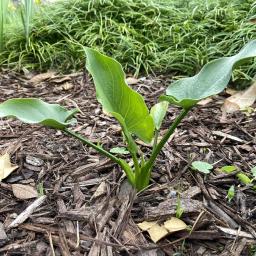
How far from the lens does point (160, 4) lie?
2.82m

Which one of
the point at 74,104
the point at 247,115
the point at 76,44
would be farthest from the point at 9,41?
the point at 247,115

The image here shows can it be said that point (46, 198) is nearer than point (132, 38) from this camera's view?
Yes

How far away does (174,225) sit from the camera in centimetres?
112

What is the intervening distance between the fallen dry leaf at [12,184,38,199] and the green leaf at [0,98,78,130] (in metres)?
0.25

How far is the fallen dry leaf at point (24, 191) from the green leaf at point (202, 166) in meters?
0.50

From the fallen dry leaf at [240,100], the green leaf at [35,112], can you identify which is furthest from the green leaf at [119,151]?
the fallen dry leaf at [240,100]

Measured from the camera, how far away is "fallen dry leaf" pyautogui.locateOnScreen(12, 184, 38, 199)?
4.17 ft

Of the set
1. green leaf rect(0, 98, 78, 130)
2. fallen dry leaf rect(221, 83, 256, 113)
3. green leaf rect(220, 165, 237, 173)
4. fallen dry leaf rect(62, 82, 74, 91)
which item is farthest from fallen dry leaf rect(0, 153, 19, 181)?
fallen dry leaf rect(221, 83, 256, 113)

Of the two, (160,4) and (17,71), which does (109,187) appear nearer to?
(17,71)

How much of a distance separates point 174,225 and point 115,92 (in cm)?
39

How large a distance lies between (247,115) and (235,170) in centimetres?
49

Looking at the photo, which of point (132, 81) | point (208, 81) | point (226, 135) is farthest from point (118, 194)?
point (132, 81)

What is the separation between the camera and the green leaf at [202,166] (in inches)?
52.3

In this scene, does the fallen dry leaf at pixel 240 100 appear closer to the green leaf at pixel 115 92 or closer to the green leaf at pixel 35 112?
the green leaf at pixel 115 92
